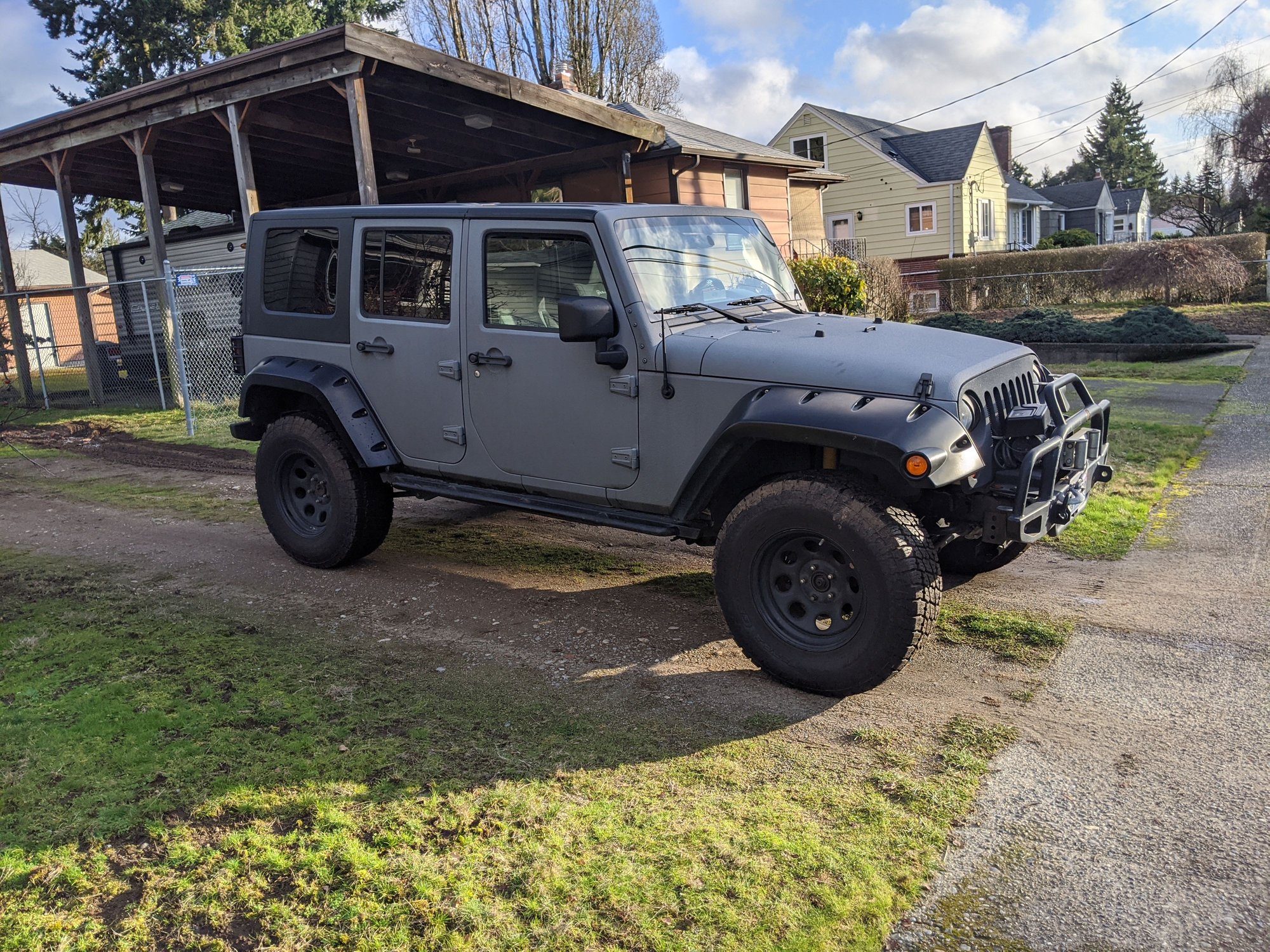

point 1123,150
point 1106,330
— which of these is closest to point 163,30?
point 1106,330

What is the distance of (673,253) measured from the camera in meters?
4.58

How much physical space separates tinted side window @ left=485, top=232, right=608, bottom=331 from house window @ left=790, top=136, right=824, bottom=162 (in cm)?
3380

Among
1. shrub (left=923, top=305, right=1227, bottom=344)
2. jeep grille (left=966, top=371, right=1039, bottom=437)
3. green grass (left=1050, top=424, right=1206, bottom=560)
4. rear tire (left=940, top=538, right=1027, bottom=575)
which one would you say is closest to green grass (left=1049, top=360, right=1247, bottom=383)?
shrub (left=923, top=305, right=1227, bottom=344)

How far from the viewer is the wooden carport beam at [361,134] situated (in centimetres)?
1169

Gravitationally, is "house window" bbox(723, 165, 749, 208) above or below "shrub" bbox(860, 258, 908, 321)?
above

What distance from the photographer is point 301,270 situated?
5.62 metres

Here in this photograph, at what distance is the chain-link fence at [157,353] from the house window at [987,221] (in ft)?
93.2

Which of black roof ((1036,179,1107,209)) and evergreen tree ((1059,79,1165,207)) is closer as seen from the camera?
black roof ((1036,179,1107,209))

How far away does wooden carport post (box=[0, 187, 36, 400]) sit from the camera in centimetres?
1519

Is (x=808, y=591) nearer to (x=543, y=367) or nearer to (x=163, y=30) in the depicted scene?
(x=543, y=367)

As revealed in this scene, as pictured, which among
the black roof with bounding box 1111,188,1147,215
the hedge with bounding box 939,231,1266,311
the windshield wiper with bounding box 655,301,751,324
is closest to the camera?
the windshield wiper with bounding box 655,301,751,324

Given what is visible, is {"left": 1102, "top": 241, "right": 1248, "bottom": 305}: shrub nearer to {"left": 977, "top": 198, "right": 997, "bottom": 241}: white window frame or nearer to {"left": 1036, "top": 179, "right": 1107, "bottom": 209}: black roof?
{"left": 977, "top": 198, "right": 997, "bottom": 241}: white window frame

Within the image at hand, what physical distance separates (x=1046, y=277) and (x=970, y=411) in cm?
2224

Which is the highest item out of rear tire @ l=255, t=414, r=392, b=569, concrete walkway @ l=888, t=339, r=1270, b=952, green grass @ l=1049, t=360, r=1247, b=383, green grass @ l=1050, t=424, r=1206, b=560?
rear tire @ l=255, t=414, r=392, b=569
